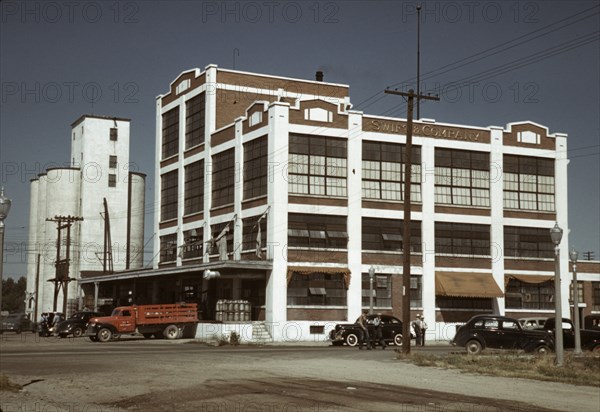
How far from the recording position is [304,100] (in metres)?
54.0

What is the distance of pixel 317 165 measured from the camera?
54.0m

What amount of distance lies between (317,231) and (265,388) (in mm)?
34378

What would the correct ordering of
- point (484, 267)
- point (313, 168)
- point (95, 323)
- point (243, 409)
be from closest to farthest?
point (243, 409)
point (95, 323)
point (313, 168)
point (484, 267)

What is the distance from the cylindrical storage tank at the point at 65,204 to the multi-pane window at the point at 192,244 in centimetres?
2357

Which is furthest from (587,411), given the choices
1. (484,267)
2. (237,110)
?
(237,110)

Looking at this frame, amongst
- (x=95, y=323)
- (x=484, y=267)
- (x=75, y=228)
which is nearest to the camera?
(x=95, y=323)

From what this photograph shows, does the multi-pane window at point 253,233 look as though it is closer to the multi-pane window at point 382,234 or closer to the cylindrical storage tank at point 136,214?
the multi-pane window at point 382,234

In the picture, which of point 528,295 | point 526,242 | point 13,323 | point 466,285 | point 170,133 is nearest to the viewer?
point 466,285

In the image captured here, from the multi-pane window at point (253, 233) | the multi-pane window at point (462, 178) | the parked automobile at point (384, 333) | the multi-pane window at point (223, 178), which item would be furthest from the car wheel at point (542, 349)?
the multi-pane window at point (223, 178)

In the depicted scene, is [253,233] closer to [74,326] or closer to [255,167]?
[255,167]

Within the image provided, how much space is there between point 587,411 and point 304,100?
130 ft

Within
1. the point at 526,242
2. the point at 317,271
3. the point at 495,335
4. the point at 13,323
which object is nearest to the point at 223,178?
the point at 317,271

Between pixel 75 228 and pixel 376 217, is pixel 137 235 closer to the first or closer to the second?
pixel 75 228

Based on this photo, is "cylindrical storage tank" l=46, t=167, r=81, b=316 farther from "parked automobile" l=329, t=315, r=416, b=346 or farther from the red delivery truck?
"parked automobile" l=329, t=315, r=416, b=346
